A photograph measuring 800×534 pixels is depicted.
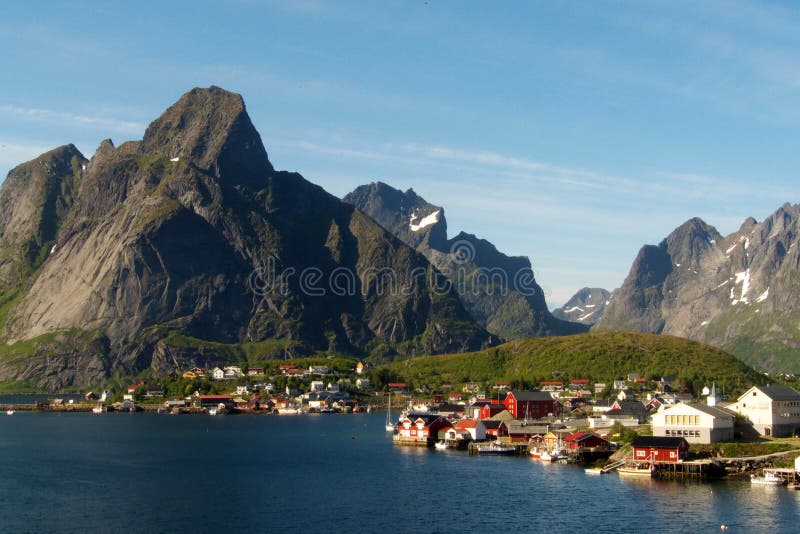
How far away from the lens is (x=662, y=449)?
86188 millimetres

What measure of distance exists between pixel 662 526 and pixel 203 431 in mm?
91456

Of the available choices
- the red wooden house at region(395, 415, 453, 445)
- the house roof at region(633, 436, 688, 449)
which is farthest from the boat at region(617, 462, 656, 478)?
the red wooden house at region(395, 415, 453, 445)

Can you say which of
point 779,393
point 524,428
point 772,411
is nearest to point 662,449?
point 772,411

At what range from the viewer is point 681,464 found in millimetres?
83812

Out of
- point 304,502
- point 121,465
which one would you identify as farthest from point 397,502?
point 121,465

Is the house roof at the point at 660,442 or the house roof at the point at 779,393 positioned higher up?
the house roof at the point at 779,393

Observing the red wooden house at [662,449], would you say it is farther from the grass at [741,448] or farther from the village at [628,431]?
the grass at [741,448]

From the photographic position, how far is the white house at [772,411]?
315 ft

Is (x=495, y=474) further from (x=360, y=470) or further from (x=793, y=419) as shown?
(x=793, y=419)

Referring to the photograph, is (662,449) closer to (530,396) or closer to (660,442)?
(660,442)

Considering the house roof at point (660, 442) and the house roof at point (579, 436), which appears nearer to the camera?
the house roof at point (660, 442)

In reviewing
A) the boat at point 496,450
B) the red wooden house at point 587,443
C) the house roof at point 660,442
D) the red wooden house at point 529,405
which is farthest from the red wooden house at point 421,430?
the house roof at point 660,442

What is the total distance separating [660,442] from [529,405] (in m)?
50.5

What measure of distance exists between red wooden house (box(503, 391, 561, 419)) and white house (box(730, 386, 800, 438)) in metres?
41.0
